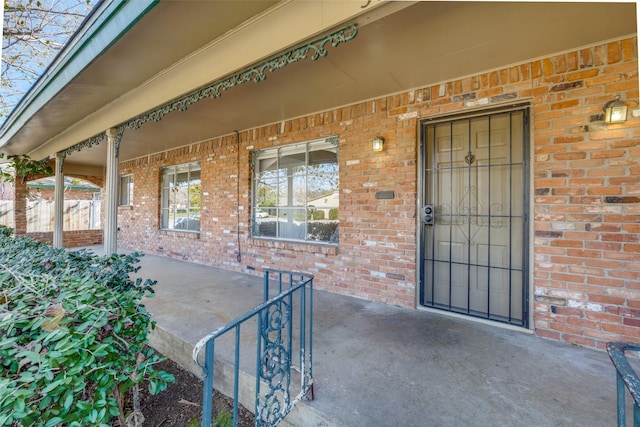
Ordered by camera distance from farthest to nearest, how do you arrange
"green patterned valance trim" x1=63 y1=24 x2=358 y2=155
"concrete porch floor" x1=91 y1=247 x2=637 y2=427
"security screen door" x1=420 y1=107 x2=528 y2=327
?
"security screen door" x1=420 y1=107 x2=528 y2=327
"green patterned valance trim" x1=63 y1=24 x2=358 y2=155
"concrete porch floor" x1=91 y1=247 x2=637 y2=427

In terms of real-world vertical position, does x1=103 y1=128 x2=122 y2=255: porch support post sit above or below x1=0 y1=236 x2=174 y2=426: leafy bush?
above

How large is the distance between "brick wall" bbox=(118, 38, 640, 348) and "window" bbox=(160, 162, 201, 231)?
279 cm

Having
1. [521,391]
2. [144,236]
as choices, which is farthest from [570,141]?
[144,236]

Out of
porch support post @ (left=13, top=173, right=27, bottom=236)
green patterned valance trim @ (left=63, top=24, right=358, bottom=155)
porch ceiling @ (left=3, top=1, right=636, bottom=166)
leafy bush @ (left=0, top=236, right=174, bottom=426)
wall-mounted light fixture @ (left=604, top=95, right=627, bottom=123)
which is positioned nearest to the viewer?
leafy bush @ (left=0, top=236, right=174, bottom=426)

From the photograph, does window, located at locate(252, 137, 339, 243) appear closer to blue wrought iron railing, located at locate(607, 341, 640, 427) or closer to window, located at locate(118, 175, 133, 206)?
blue wrought iron railing, located at locate(607, 341, 640, 427)

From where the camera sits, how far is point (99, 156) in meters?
7.27

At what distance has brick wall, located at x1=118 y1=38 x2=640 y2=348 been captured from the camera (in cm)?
222

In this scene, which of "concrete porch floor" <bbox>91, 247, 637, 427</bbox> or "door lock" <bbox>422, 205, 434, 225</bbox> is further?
"door lock" <bbox>422, 205, 434, 225</bbox>

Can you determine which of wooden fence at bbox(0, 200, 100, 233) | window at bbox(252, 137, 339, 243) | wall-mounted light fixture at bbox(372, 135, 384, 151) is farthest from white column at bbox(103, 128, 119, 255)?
wooden fence at bbox(0, 200, 100, 233)

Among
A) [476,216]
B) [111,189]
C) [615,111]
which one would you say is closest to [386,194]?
[476,216]

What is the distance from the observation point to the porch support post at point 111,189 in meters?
4.02

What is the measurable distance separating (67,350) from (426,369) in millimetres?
2089

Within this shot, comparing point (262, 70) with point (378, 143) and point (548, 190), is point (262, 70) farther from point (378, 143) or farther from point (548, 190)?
point (548, 190)

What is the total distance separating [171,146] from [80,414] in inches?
236
